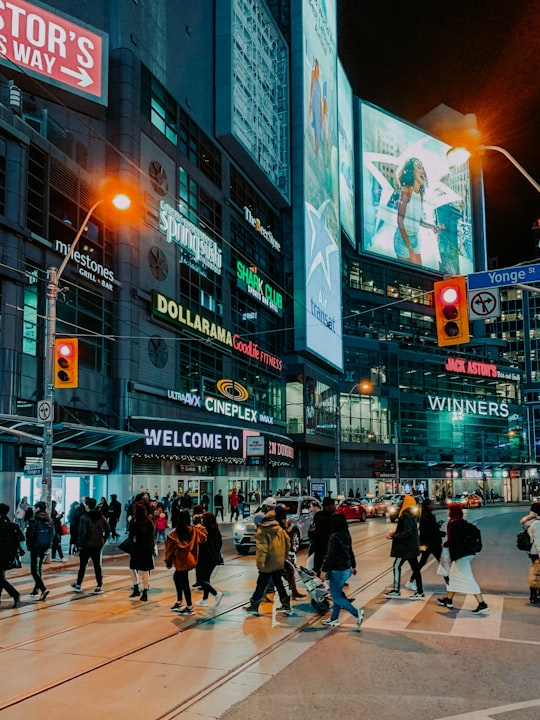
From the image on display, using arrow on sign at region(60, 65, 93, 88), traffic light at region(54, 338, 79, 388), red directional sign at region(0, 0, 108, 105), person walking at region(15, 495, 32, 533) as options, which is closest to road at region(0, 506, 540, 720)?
traffic light at region(54, 338, 79, 388)

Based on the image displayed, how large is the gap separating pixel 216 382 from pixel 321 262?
78.0 feet

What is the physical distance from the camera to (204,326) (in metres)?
40.6

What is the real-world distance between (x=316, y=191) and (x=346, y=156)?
2160 centimetres

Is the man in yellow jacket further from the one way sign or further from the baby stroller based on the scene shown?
the one way sign

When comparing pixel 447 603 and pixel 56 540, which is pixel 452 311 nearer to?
pixel 447 603

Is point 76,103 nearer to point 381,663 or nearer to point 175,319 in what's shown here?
point 175,319

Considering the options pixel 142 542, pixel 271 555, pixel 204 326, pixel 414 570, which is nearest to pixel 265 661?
pixel 271 555

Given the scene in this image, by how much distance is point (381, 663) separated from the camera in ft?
26.9

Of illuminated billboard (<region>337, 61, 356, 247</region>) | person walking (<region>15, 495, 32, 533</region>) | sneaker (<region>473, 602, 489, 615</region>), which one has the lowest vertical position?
sneaker (<region>473, 602, 489, 615</region>)

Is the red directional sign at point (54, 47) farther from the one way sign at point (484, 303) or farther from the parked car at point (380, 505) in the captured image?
the parked car at point (380, 505)

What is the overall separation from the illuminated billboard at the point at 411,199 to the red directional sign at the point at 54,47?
57.8m

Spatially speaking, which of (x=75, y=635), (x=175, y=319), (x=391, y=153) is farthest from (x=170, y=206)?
(x=391, y=153)

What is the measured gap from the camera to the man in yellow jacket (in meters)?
11.1

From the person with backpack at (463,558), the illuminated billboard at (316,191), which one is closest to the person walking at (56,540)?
the person with backpack at (463,558)
